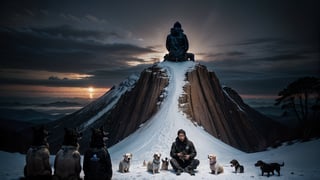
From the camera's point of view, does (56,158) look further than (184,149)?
No

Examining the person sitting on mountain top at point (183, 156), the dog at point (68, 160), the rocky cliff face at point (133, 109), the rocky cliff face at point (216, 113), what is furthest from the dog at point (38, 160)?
the rocky cliff face at point (133, 109)

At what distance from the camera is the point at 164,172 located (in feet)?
36.6

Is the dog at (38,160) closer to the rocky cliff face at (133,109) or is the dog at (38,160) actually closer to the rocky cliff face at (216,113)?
the rocky cliff face at (216,113)

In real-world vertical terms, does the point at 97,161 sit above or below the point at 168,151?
above

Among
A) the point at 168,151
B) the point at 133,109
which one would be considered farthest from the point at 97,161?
the point at 133,109

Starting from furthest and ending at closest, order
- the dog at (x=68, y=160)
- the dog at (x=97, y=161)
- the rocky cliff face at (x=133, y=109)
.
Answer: the rocky cliff face at (x=133, y=109)
the dog at (x=97, y=161)
the dog at (x=68, y=160)

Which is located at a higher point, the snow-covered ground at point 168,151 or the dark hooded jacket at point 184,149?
the dark hooded jacket at point 184,149

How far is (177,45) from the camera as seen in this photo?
87.2 feet

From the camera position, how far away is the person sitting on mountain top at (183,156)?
11.0 meters

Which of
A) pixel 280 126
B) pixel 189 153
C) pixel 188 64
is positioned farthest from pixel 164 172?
pixel 280 126

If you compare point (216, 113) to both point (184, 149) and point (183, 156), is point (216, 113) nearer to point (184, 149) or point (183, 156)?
point (184, 149)

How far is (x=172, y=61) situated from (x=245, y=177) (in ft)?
57.8

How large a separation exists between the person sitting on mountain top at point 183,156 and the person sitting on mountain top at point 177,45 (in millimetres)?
16032

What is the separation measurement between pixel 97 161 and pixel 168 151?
9397mm
